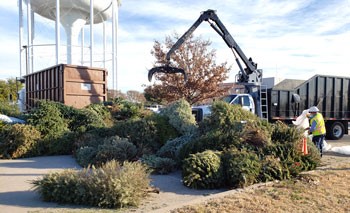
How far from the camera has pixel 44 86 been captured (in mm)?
15195

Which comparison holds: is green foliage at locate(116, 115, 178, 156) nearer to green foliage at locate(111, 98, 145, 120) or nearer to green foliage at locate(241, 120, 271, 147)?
green foliage at locate(111, 98, 145, 120)

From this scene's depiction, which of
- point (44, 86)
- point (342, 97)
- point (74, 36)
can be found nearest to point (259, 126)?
point (44, 86)

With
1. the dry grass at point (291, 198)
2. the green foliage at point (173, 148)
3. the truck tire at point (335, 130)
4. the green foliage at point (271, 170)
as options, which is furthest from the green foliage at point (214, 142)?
the truck tire at point (335, 130)

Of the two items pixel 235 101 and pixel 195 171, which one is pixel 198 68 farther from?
pixel 195 171

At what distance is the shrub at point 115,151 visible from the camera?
7984 millimetres

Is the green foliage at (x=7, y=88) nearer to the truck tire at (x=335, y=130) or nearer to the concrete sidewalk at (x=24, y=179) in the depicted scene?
the concrete sidewalk at (x=24, y=179)

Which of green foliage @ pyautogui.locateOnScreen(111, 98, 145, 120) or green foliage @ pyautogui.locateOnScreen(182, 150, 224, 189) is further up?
green foliage @ pyautogui.locateOnScreen(111, 98, 145, 120)

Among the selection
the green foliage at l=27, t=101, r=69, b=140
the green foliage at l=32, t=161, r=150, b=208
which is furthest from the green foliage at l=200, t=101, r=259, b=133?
the green foliage at l=27, t=101, r=69, b=140

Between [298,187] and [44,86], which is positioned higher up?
[44,86]

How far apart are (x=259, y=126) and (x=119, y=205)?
4327mm

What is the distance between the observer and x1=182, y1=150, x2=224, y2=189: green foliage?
6305 mm

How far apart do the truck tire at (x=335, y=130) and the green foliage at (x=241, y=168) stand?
13297 millimetres

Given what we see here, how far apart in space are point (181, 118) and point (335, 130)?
11909mm

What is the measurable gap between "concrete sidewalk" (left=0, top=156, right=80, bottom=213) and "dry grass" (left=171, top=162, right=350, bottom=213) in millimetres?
2214
